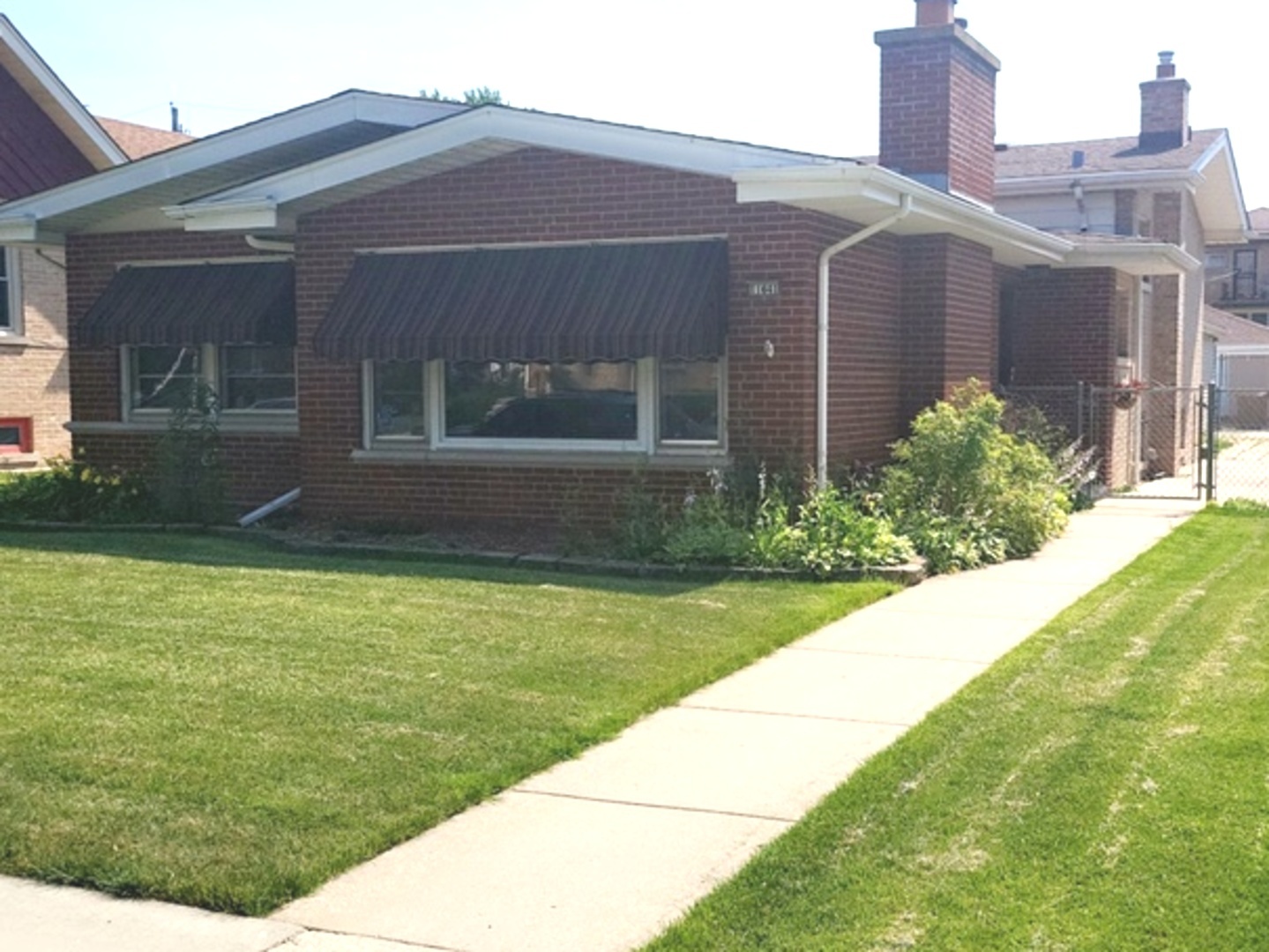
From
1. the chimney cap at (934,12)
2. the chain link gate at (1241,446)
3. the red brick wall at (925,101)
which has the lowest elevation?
the chain link gate at (1241,446)

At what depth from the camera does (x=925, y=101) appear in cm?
1529

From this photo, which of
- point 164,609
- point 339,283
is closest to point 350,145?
point 339,283

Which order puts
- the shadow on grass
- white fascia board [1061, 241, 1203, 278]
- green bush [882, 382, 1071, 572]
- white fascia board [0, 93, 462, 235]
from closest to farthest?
the shadow on grass, green bush [882, 382, 1071, 572], white fascia board [0, 93, 462, 235], white fascia board [1061, 241, 1203, 278]

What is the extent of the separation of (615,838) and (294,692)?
90.0 inches

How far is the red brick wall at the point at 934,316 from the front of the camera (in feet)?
47.3

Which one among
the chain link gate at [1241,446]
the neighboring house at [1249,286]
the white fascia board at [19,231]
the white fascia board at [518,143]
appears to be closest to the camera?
the white fascia board at [518,143]

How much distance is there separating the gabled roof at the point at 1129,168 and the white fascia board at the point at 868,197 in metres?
7.53

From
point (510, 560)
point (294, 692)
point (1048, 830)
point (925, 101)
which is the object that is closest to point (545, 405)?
point (510, 560)

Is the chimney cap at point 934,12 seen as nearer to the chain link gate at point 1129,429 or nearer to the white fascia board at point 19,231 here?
the chain link gate at point 1129,429

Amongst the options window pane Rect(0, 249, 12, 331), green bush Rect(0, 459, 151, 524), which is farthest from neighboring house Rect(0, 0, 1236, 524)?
window pane Rect(0, 249, 12, 331)

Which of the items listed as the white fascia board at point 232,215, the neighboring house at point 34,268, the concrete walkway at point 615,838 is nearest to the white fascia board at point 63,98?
the neighboring house at point 34,268

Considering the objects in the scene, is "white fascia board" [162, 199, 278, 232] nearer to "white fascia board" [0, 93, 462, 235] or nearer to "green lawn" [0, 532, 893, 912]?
"white fascia board" [0, 93, 462, 235]

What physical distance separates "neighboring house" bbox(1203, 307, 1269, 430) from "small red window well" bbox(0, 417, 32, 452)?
117 feet

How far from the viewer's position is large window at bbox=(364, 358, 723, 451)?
12656 mm
